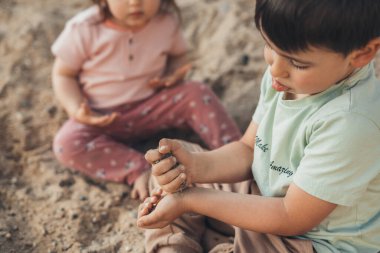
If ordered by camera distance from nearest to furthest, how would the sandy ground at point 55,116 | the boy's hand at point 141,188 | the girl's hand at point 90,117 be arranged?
1. the sandy ground at point 55,116
2. the boy's hand at point 141,188
3. the girl's hand at point 90,117

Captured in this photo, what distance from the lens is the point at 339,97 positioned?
1232 millimetres

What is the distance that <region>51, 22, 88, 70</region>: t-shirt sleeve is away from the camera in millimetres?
2213

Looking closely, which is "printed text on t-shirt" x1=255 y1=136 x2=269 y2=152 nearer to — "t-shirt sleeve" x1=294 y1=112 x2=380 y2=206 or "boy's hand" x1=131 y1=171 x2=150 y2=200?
"t-shirt sleeve" x1=294 y1=112 x2=380 y2=206

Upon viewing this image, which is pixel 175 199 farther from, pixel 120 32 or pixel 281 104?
pixel 120 32

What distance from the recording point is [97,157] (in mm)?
2203

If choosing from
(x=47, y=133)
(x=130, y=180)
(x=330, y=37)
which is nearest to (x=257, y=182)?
(x=330, y=37)

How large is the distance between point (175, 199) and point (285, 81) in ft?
1.41

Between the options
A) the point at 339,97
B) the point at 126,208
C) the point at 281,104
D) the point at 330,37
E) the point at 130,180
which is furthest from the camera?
the point at 130,180

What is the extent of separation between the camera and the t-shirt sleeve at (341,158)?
1.19m

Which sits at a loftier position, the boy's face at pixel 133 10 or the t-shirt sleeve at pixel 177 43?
the boy's face at pixel 133 10

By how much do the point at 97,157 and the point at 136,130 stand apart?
23cm

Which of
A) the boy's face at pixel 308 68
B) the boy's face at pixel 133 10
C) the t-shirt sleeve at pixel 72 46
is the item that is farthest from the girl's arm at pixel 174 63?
the boy's face at pixel 308 68

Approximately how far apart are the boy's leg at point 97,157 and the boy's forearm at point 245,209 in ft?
2.54

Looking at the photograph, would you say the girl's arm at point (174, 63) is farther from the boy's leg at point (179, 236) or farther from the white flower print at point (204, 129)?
the boy's leg at point (179, 236)
